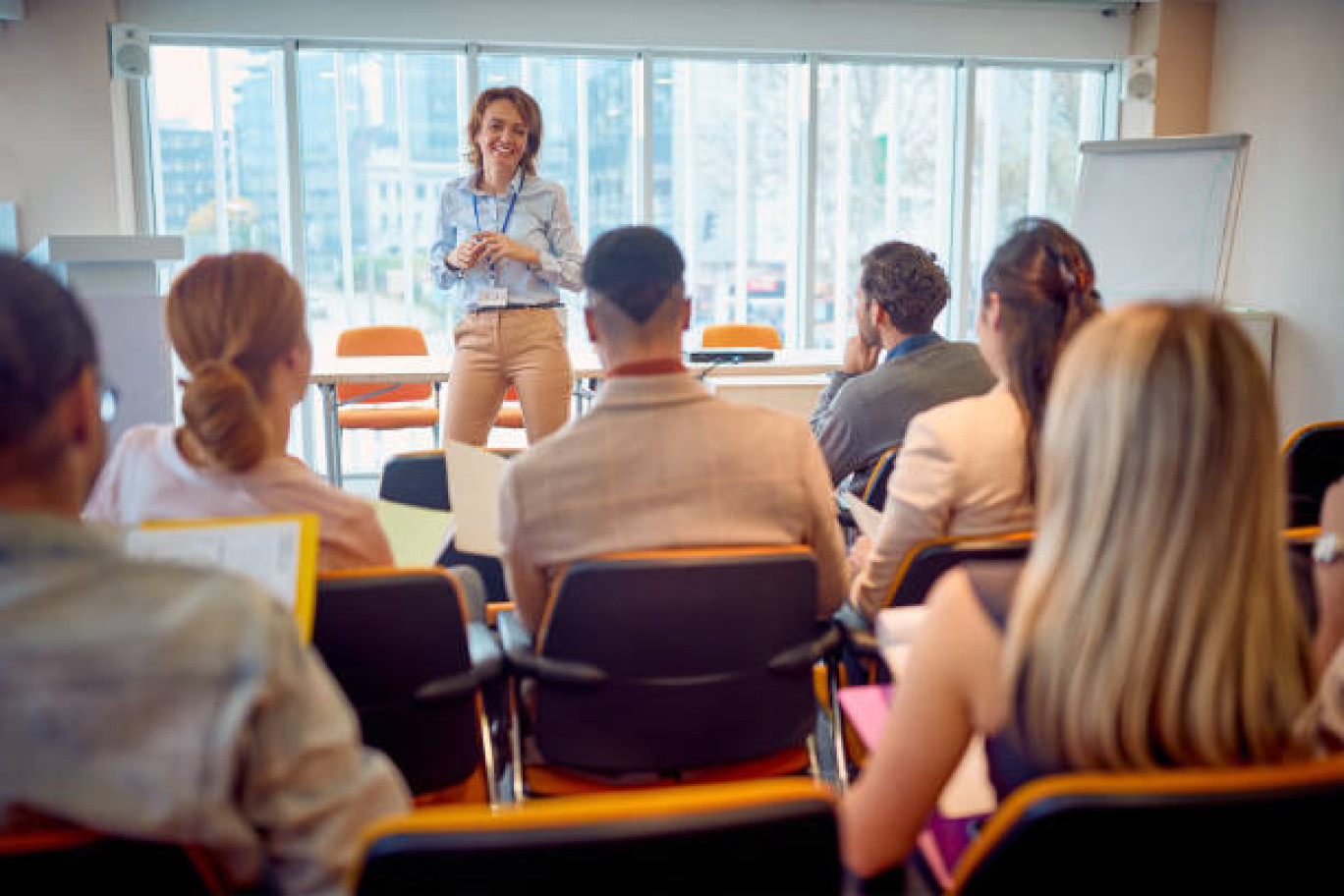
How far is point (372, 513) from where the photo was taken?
1.60 metres

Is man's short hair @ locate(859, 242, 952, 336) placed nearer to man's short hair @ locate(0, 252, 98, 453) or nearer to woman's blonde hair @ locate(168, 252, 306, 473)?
woman's blonde hair @ locate(168, 252, 306, 473)

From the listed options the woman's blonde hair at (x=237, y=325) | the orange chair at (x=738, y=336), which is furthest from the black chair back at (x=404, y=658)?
the orange chair at (x=738, y=336)

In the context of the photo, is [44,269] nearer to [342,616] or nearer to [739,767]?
[342,616]

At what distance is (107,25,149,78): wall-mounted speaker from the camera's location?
18.6ft

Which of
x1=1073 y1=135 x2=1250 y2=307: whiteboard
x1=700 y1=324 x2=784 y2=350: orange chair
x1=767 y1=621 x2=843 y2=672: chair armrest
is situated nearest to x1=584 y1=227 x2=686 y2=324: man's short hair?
x1=767 y1=621 x2=843 y2=672: chair armrest

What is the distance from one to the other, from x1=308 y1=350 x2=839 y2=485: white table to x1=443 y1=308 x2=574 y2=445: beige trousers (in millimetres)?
556

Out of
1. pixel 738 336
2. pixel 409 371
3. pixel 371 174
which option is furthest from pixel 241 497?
pixel 371 174

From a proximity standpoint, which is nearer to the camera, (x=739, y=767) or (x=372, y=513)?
(x=372, y=513)

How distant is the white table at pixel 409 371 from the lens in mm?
4410

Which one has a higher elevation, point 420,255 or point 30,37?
point 30,37

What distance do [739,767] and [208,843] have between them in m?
1.04

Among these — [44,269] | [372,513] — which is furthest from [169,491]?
[44,269]

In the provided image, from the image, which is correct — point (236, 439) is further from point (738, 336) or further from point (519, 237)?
point (738, 336)

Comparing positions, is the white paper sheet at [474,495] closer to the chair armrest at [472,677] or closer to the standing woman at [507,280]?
the chair armrest at [472,677]
